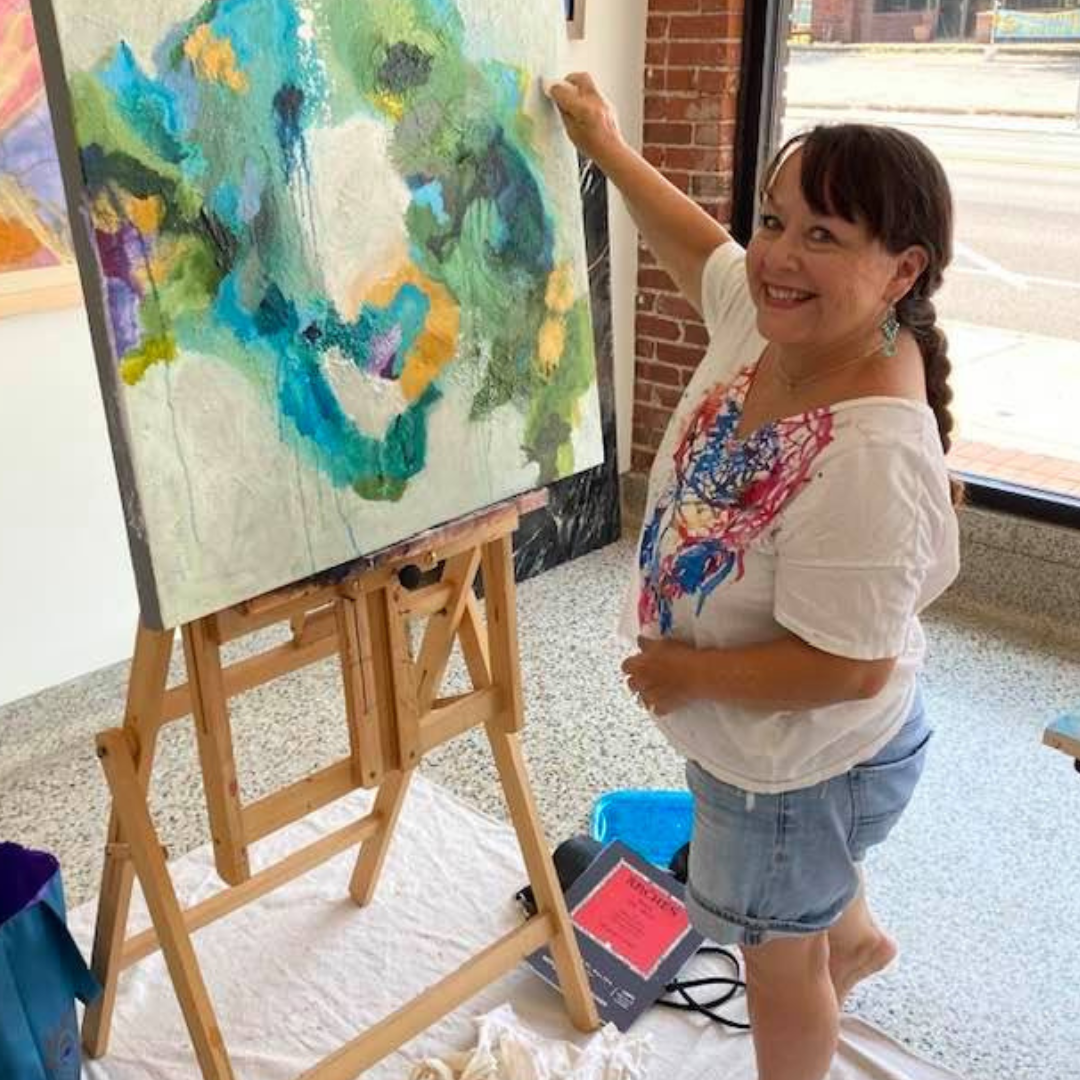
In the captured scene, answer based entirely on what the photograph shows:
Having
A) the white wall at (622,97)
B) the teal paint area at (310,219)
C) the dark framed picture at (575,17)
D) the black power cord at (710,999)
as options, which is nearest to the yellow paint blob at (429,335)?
the teal paint area at (310,219)

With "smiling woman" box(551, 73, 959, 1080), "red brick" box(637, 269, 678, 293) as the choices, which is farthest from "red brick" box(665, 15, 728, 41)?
"smiling woman" box(551, 73, 959, 1080)

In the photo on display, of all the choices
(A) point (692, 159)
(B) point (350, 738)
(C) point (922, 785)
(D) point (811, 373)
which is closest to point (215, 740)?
(B) point (350, 738)

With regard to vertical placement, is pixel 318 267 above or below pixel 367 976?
above

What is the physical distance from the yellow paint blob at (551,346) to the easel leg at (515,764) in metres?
0.22

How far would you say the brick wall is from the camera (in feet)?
10.0

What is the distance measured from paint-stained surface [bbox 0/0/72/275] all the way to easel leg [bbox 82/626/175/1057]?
3.39ft

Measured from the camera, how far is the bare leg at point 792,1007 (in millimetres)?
1371

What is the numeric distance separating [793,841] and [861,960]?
1.33 feet

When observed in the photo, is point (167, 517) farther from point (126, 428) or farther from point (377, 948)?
point (377, 948)

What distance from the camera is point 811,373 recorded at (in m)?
1.21

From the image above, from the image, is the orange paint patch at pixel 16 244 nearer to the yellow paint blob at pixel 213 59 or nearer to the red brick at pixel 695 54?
the yellow paint blob at pixel 213 59

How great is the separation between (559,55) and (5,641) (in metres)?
1.54

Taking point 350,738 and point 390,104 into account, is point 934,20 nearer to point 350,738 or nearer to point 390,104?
point 390,104

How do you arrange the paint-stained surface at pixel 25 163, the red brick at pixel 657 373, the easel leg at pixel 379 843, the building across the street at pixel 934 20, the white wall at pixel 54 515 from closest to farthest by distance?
the easel leg at pixel 379 843 → the paint-stained surface at pixel 25 163 → the white wall at pixel 54 515 → the building across the street at pixel 934 20 → the red brick at pixel 657 373
